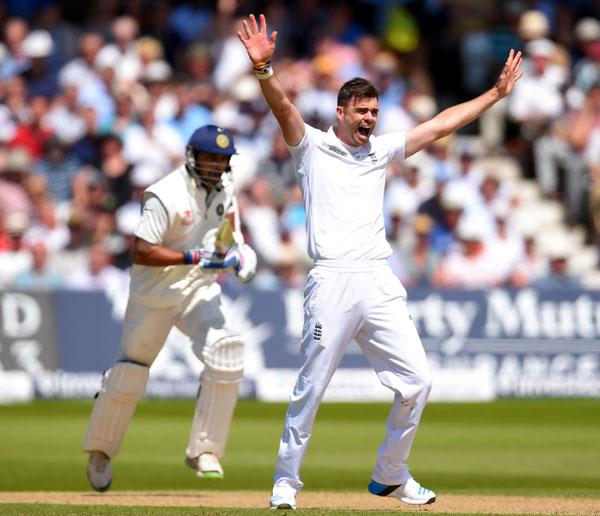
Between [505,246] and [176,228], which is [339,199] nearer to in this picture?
[176,228]

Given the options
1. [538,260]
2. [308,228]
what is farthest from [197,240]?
[538,260]

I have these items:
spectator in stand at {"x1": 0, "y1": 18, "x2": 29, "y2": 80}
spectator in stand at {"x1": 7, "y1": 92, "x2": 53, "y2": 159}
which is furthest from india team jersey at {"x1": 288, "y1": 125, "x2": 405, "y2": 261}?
spectator in stand at {"x1": 0, "y1": 18, "x2": 29, "y2": 80}

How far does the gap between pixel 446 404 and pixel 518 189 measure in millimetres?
4263

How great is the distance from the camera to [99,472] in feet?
30.6

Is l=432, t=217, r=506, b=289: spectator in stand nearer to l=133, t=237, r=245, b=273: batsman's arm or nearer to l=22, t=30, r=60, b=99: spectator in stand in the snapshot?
l=22, t=30, r=60, b=99: spectator in stand

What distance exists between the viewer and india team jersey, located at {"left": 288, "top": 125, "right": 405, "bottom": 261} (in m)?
7.90

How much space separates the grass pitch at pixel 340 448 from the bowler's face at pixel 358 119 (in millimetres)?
2739

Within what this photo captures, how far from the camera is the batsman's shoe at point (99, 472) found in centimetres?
931

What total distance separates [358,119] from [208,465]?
2.49m

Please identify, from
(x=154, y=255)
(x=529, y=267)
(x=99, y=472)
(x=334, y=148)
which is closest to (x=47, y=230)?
(x=529, y=267)

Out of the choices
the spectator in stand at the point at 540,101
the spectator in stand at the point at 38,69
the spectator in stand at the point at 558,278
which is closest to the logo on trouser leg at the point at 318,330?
the spectator in stand at the point at 558,278

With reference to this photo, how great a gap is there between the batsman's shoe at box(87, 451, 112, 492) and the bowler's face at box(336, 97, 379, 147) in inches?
106

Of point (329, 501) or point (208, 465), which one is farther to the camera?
point (208, 465)

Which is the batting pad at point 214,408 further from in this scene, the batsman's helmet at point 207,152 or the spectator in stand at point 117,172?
the spectator in stand at point 117,172
